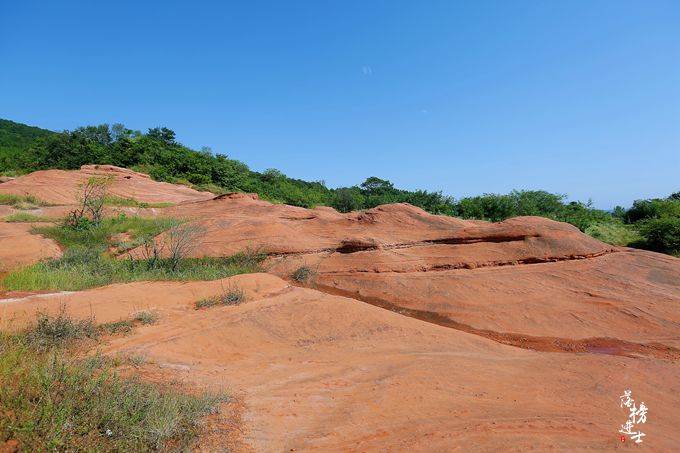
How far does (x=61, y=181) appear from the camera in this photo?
2134 centimetres

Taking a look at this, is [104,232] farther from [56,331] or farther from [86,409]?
[86,409]

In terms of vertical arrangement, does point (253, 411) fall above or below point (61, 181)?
below

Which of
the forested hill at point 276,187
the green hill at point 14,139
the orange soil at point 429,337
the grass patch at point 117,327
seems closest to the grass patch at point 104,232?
the orange soil at point 429,337

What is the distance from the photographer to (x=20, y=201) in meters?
17.1

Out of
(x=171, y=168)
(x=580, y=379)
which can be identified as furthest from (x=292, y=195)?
(x=580, y=379)

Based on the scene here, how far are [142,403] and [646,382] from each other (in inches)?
246

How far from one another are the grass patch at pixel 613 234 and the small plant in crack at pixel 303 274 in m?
14.2

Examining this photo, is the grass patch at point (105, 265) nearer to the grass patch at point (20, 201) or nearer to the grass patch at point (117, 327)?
the grass patch at point (117, 327)

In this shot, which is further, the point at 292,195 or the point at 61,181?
the point at 292,195

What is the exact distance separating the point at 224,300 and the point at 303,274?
11.6ft

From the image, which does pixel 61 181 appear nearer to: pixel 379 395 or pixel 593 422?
pixel 379 395

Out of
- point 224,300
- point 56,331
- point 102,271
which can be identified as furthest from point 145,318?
point 102,271

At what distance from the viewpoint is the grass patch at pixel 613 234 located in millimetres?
16484

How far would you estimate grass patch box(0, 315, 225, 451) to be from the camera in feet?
8.63
